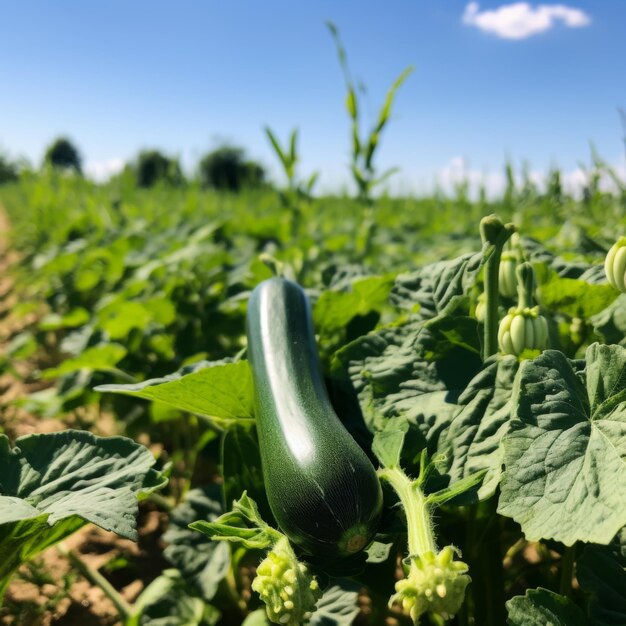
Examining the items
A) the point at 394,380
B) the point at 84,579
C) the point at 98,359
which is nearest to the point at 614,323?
the point at 394,380

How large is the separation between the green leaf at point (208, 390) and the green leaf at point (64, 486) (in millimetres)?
149

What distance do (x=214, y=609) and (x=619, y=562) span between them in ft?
4.10

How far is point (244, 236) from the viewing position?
619 centimetres

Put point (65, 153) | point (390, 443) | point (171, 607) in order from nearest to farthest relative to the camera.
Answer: point (390, 443) < point (171, 607) < point (65, 153)

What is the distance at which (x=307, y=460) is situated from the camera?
1475mm

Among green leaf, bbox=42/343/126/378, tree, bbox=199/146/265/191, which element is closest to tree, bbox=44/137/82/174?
tree, bbox=199/146/265/191

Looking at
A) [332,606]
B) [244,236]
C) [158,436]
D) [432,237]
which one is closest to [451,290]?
[332,606]

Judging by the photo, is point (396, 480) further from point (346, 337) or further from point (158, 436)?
point (158, 436)

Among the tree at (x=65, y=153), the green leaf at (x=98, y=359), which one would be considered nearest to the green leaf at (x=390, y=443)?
the green leaf at (x=98, y=359)

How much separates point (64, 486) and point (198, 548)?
76 cm

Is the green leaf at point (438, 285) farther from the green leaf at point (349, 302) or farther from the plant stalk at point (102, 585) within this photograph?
the plant stalk at point (102, 585)

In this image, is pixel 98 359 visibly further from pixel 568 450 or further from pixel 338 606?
pixel 568 450

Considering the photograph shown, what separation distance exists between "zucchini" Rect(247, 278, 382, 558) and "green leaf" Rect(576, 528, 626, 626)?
0.51 meters

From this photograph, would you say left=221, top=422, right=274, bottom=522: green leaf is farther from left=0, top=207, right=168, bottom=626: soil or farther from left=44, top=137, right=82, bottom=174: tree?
left=44, top=137, right=82, bottom=174: tree
